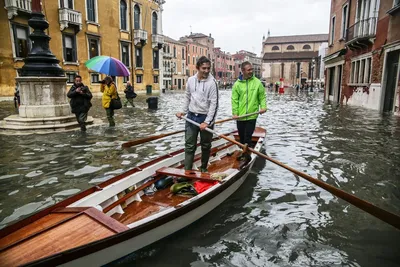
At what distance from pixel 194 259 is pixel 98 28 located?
2756 centimetres

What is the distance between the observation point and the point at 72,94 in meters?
8.10

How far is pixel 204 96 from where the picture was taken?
4.44 m

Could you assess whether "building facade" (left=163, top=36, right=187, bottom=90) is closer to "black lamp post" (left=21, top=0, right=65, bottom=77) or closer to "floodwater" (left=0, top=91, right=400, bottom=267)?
"black lamp post" (left=21, top=0, right=65, bottom=77)

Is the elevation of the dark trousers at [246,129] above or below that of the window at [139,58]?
below

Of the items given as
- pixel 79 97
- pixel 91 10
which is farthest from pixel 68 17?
→ pixel 79 97

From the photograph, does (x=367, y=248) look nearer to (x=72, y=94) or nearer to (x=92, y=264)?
(x=92, y=264)

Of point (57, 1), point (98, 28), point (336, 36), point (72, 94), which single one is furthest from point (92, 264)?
point (98, 28)

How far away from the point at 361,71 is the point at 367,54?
4.45 feet

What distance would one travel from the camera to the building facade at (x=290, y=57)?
7569 cm

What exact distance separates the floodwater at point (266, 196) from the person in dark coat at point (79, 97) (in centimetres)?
67

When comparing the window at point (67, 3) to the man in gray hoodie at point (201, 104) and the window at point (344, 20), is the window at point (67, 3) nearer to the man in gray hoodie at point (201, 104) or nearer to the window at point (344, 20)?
the window at point (344, 20)

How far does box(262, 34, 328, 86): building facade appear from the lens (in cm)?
7569

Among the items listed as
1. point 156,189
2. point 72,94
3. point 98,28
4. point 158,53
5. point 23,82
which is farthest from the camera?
point 158,53

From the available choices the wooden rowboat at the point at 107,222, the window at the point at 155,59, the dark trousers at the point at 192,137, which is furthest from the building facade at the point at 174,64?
the wooden rowboat at the point at 107,222
